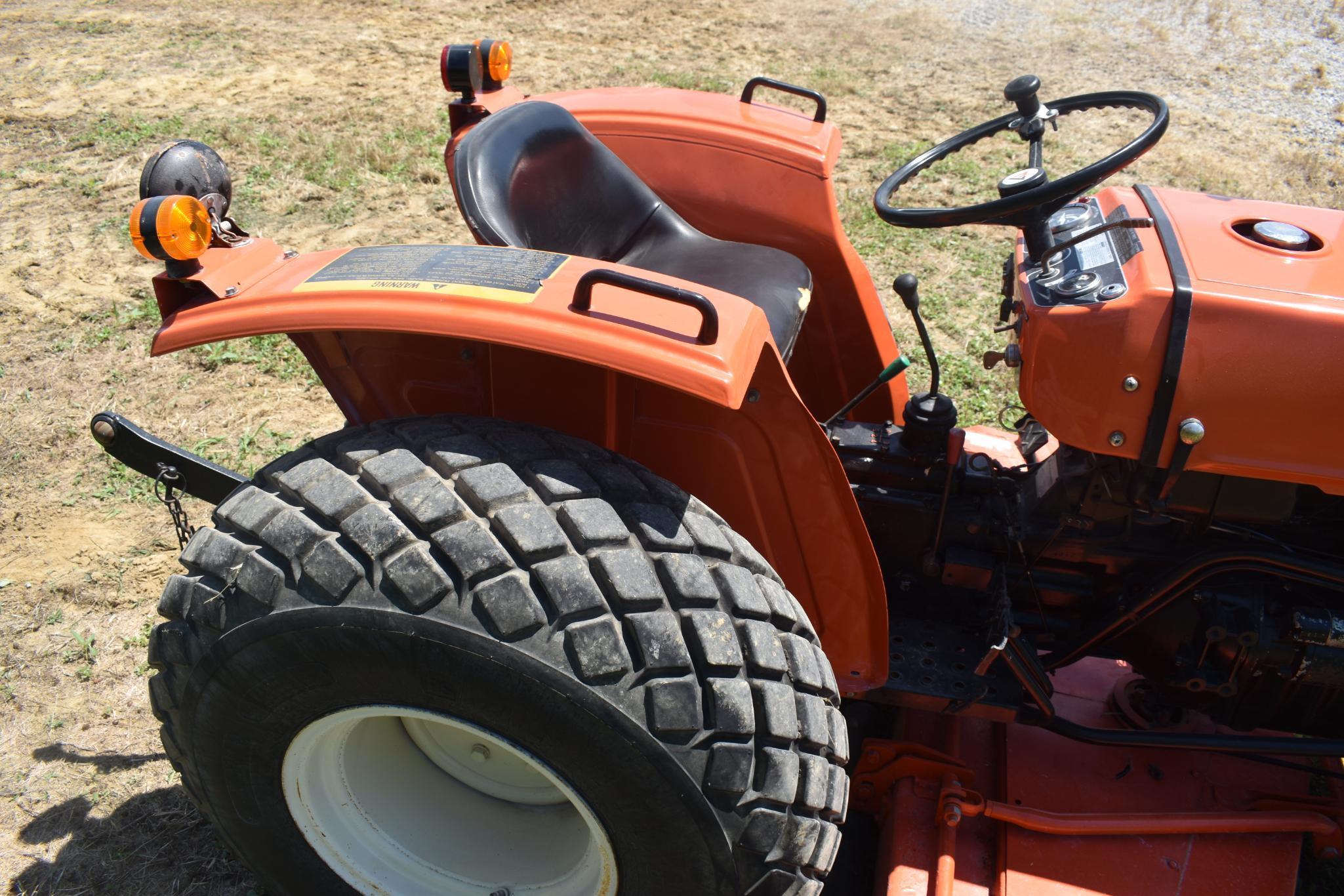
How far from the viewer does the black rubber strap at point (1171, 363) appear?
1489mm

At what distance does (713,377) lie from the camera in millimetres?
1273

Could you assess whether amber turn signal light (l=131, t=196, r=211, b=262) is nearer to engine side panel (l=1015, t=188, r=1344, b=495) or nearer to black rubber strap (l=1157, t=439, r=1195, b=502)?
engine side panel (l=1015, t=188, r=1344, b=495)

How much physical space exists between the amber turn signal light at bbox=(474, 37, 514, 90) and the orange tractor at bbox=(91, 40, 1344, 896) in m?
0.20

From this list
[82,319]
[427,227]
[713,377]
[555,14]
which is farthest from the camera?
[555,14]

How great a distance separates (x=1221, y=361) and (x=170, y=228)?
1583mm

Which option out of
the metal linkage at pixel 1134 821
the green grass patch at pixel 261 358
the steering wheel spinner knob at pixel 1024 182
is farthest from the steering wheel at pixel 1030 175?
the green grass patch at pixel 261 358

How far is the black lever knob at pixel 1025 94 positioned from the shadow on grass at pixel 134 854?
211 cm

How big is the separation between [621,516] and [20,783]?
156 cm

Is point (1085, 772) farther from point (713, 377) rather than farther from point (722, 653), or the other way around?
point (713, 377)

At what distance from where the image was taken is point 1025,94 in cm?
189

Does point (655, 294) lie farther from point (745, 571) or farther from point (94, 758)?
point (94, 758)

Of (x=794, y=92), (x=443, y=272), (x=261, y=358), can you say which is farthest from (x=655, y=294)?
(x=261, y=358)

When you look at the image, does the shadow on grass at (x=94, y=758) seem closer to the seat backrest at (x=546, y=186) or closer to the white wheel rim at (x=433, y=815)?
the white wheel rim at (x=433, y=815)

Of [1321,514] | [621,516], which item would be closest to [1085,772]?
[1321,514]
